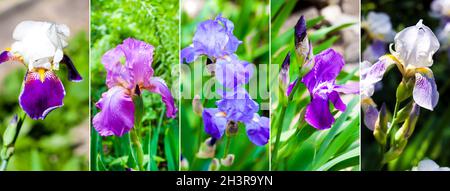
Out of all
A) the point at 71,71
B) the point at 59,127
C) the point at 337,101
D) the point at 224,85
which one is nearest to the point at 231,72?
the point at 224,85

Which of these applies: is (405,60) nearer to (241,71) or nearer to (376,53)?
(376,53)

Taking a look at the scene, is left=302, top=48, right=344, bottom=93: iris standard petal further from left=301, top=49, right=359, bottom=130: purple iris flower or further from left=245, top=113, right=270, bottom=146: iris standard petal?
left=245, top=113, right=270, bottom=146: iris standard petal

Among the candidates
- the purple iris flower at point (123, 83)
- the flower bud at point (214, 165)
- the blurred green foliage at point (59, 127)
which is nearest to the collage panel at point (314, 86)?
the flower bud at point (214, 165)

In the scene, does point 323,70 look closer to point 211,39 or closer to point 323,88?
point 323,88

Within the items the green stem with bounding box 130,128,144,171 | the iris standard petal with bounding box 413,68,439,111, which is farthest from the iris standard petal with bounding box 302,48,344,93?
the green stem with bounding box 130,128,144,171
